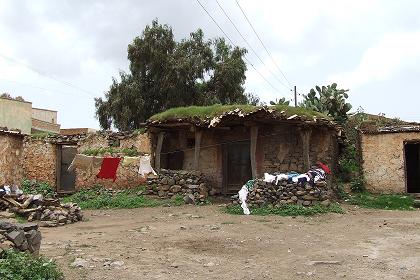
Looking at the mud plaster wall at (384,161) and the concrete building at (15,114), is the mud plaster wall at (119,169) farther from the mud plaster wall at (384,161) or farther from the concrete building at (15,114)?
the mud plaster wall at (384,161)

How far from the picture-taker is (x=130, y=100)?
27141 millimetres

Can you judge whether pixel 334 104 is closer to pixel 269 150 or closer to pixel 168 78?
pixel 269 150

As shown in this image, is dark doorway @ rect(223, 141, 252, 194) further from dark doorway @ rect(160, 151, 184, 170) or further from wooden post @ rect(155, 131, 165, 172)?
wooden post @ rect(155, 131, 165, 172)

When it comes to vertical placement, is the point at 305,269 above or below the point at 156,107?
below

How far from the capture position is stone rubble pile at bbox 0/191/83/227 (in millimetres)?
11797

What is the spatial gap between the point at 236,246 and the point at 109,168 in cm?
822

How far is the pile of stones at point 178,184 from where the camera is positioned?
50.9 ft

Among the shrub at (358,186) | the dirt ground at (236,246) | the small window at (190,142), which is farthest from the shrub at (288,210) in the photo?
the small window at (190,142)

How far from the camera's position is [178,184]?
1572cm

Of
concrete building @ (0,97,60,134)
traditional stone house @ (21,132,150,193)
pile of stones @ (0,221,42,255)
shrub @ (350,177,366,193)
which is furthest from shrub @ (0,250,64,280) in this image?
concrete building @ (0,97,60,134)

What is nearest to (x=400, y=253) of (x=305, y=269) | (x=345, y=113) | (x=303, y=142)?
(x=305, y=269)

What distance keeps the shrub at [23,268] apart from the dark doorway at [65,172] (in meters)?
13.5

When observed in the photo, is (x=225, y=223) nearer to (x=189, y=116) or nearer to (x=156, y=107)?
(x=189, y=116)

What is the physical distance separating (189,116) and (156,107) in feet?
41.0
